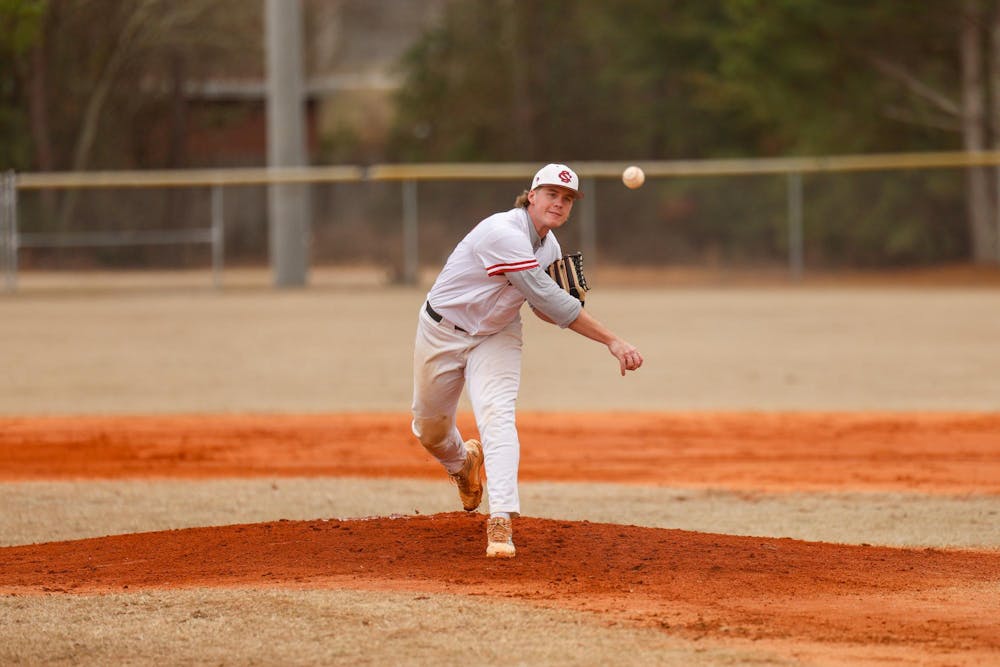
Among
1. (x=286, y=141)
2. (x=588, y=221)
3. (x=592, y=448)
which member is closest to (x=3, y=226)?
(x=286, y=141)

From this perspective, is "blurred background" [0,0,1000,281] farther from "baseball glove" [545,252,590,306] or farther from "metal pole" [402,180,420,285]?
"baseball glove" [545,252,590,306]

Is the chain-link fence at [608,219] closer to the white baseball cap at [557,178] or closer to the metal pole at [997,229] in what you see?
the metal pole at [997,229]

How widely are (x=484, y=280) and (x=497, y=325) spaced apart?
205 mm

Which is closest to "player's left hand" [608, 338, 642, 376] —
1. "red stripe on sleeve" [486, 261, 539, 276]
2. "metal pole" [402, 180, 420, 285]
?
"red stripe on sleeve" [486, 261, 539, 276]

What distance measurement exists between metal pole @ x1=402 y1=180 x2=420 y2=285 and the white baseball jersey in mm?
20485

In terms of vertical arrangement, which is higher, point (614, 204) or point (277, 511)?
point (614, 204)

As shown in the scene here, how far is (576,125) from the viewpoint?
40.2 m

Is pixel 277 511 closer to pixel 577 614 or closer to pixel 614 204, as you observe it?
pixel 577 614

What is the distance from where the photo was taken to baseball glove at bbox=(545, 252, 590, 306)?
20.5 feet

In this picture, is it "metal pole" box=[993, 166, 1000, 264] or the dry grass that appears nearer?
the dry grass

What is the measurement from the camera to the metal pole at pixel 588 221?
27.6 m

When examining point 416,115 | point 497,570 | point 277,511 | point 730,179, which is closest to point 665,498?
point 277,511

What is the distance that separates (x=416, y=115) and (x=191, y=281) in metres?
16.5

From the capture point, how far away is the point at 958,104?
30.2 meters
